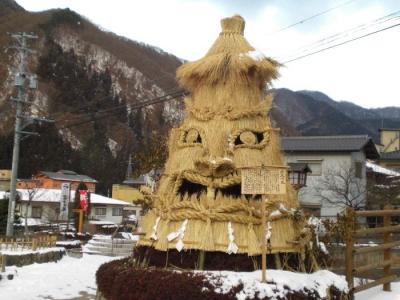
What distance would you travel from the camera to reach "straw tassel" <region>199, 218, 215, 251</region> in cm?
689

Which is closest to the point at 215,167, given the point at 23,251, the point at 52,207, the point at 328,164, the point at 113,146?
the point at 23,251

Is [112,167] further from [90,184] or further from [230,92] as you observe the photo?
[230,92]

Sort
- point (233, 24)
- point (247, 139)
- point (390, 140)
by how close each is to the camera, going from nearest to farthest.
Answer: point (247, 139) → point (233, 24) → point (390, 140)

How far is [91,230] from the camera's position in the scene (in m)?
31.2

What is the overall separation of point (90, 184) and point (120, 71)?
59.4m


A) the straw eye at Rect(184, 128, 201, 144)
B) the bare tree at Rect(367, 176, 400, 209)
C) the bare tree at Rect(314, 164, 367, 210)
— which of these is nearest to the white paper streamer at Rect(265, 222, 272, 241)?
the straw eye at Rect(184, 128, 201, 144)

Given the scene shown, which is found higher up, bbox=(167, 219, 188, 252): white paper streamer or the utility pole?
the utility pole

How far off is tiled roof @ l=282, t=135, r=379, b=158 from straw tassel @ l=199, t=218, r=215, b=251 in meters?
21.0

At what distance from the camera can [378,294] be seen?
29.2 ft

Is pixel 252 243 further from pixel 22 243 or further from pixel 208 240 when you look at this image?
pixel 22 243

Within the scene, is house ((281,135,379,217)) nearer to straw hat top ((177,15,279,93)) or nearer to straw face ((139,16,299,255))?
straw hat top ((177,15,279,93))

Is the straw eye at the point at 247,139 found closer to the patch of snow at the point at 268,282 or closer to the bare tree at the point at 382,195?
the patch of snow at the point at 268,282

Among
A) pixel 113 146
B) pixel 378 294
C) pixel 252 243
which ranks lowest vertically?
pixel 378 294

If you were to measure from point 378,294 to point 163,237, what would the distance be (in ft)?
14.2
